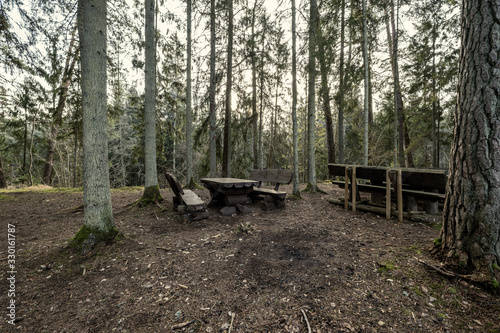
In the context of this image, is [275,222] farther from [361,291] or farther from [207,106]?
[207,106]

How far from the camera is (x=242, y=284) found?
2.27 meters

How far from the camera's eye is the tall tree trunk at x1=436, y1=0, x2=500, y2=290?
2.09 meters

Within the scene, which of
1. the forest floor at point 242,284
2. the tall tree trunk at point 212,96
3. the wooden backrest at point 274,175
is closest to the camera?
the forest floor at point 242,284

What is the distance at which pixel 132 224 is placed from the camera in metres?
4.21

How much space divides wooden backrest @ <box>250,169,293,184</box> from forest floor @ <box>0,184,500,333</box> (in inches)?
73.8

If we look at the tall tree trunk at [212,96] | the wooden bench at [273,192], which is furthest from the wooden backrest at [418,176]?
the tall tree trunk at [212,96]

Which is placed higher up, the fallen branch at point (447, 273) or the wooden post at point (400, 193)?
the wooden post at point (400, 193)

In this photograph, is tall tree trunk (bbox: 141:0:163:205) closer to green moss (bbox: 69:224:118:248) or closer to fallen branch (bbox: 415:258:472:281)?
green moss (bbox: 69:224:118:248)

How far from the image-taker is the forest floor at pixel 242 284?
1.75 m

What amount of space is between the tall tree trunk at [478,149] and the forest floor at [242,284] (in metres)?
0.39

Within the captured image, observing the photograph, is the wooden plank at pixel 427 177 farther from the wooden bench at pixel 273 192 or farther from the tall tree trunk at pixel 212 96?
the tall tree trunk at pixel 212 96

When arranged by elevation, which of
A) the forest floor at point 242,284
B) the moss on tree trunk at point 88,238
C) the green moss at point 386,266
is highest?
the moss on tree trunk at point 88,238

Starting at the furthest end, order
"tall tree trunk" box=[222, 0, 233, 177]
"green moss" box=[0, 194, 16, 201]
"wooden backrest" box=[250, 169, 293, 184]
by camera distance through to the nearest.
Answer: "tall tree trunk" box=[222, 0, 233, 177]
"green moss" box=[0, 194, 16, 201]
"wooden backrest" box=[250, 169, 293, 184]

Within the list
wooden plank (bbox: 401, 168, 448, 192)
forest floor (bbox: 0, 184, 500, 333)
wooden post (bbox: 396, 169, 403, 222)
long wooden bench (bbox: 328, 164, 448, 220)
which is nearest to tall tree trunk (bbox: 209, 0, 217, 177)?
forest floor (bbox: 0, 184, 500, 333)
